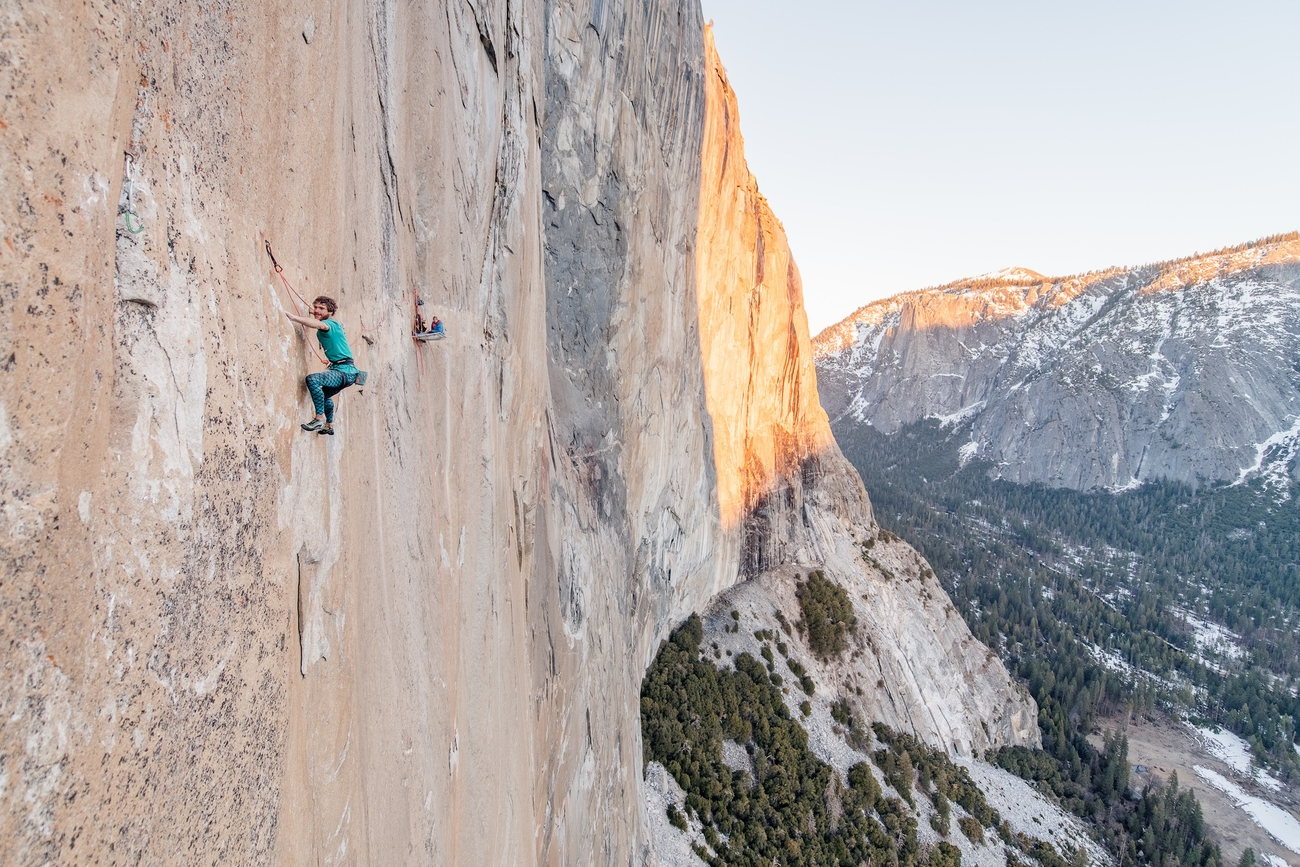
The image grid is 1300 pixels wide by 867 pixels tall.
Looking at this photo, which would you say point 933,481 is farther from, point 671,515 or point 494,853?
point 494,853

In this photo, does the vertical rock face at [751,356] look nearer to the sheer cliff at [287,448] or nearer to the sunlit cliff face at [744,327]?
the sunlit cliff face at [744,327]

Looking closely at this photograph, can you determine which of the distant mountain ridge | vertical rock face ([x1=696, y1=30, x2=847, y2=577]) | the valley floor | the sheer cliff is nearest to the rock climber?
the sheer cliff

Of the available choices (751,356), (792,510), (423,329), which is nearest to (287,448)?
(423,329)

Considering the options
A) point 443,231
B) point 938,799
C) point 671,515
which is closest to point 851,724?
point 938,799

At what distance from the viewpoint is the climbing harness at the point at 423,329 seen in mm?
Answer: 7168

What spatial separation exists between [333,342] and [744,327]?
3413 centimetres

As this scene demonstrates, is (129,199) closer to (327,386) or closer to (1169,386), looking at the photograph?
(327,386)

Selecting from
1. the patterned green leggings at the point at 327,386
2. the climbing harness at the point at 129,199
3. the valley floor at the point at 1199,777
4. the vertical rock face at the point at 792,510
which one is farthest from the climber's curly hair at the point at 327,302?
the valley floor at the point at 1199,777

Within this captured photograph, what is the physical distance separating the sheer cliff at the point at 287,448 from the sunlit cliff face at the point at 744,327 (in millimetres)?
15545

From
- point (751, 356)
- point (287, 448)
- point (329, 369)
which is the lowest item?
point (287, 448)

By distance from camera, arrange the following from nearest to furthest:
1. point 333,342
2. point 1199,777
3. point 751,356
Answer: point 333,342, point 751,356, point 1199,777

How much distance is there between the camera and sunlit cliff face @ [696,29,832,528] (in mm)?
30203

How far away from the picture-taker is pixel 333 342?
5066 millimetres

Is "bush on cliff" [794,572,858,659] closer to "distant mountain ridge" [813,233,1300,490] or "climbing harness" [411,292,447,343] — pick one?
"climbing harness" [411,292,447,343]
